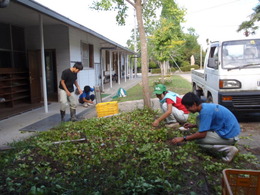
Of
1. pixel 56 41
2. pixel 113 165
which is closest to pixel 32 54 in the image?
pixel 56 41

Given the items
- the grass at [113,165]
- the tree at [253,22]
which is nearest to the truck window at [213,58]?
the grass at [113,165]

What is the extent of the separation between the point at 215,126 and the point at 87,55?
10442 mm

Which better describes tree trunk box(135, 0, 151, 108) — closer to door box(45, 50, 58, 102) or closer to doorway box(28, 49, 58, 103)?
doorway box(28, 49, 58, 103)

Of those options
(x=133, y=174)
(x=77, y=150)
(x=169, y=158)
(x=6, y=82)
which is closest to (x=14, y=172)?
(x=77, y=150)

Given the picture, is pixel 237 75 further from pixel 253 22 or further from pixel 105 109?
pixel 253 22

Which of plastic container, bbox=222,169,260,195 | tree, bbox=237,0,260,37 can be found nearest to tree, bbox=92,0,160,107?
plastic container, bbox=222,169,260,195

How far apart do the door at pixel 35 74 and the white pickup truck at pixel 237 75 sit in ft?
23.7

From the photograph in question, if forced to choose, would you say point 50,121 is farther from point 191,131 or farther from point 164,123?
point 191,131

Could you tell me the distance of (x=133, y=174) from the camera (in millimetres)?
3275

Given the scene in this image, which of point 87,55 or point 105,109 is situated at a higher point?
point 87,55

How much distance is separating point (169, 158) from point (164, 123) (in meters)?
2.21

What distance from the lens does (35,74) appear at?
10.7 m

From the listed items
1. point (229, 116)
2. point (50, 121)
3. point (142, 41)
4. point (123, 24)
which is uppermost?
point (123, 24)

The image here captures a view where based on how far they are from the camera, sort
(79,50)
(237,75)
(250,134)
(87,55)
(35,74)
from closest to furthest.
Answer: (250,134)
(237,75)
(35,74)
(79,50)
(87,55)
